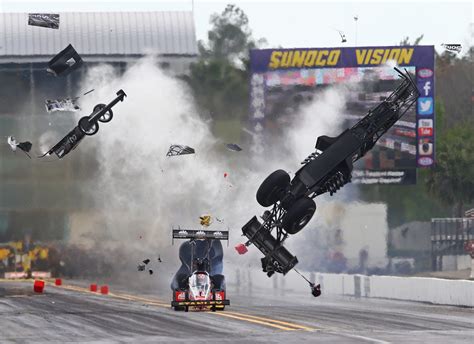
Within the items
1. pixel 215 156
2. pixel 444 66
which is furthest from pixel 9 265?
pixel 444 66

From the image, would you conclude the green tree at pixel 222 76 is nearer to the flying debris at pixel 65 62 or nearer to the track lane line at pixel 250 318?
Answer: the flying debris at pixel 65 62

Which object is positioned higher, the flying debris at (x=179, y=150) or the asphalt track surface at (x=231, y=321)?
the flying debris at (x=179, y=150)

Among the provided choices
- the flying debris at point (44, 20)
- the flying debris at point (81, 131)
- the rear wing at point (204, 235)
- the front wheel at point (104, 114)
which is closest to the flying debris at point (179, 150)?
the front wheel at point (104, 114)

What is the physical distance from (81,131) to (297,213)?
19647 mm

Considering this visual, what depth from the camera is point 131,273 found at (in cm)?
5759

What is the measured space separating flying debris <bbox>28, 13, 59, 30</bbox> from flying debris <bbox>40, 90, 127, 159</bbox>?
→ 16.7ft

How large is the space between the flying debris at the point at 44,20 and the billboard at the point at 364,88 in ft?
31.2

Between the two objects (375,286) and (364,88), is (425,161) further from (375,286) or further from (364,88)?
(375,286)

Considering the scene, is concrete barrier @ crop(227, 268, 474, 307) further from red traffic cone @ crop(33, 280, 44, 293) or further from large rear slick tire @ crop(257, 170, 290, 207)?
red traffic cone @ crop(33, 280, 44, 293)

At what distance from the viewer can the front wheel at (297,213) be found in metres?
37.0

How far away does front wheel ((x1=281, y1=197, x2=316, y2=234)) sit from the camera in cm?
3700

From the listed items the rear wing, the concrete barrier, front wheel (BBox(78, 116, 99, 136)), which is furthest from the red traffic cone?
the rear wing

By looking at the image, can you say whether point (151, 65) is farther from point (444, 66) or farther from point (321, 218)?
point (444, 66)

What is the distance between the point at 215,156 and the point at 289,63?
666 cm
